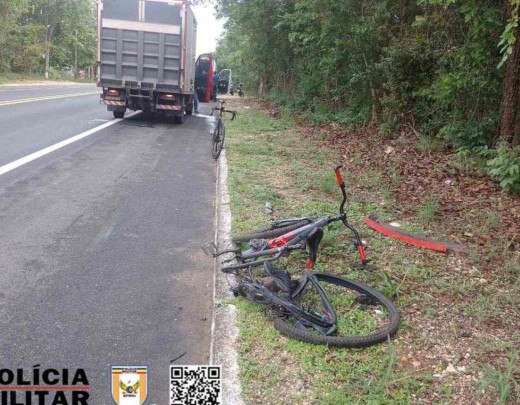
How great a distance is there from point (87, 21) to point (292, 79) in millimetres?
53277

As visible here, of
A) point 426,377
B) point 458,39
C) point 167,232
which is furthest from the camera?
point 458,39

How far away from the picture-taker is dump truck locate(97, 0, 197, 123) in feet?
48.1

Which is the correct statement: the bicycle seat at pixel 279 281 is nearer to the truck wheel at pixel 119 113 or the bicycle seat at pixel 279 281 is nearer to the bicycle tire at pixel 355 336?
the bicycle tire at pixel 355 336

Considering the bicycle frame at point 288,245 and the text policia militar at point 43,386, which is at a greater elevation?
the bicycle frame at point 288,245

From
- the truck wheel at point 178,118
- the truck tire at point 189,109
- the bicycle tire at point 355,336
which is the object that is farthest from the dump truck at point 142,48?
the bicycle tire at point 355,336

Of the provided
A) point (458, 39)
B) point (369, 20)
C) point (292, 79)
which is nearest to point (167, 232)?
point (458, 39)

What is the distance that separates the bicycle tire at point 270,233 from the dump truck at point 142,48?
35.0 ft

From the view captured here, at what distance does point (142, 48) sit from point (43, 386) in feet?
42.9

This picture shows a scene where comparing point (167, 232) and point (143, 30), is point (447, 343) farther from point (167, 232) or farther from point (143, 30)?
point (143, 30)

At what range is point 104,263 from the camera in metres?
5.03

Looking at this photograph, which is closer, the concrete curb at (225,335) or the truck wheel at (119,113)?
the concrete curb at (225,335)

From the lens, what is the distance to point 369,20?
12148 millimetres

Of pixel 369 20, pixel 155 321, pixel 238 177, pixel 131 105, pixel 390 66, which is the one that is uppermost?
pixel 369 20

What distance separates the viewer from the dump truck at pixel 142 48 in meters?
14.7
